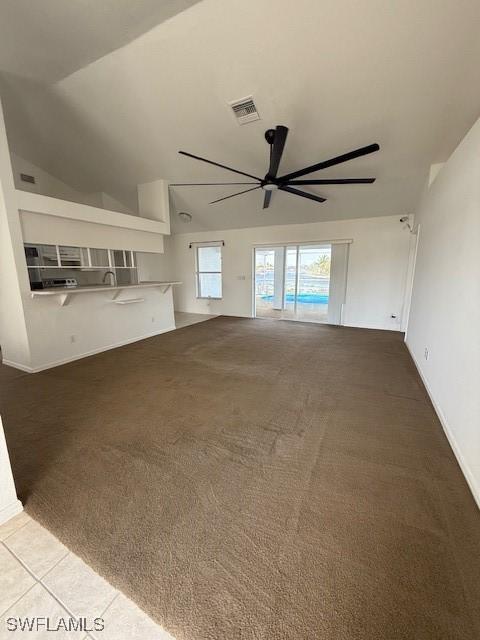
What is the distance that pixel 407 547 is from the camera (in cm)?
135

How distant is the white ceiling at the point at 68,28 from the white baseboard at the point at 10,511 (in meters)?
4.03

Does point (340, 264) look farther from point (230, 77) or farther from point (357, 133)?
point (230, 77)

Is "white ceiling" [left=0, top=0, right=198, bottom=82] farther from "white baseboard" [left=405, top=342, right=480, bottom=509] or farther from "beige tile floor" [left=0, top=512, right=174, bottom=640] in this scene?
"white baseboard" [left=405, top=342, right=480, bottom=509]

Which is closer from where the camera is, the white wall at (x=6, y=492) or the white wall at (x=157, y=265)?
the white wall at (x=6, y=492)

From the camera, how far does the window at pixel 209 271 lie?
7.86m

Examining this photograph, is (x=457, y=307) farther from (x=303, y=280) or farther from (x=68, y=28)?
(x=303, y=280)

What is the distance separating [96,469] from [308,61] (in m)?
4.26

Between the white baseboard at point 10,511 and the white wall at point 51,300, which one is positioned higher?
the white wall at point 51,300

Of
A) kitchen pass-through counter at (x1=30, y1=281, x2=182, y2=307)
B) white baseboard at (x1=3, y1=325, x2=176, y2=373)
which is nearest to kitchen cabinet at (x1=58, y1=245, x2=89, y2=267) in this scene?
kitchen pass-through counter at (x1=30, y1=281, x2=182, y2=307)

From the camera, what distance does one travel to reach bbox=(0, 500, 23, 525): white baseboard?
148 cm

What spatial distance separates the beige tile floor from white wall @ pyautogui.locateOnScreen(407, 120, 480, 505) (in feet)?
6.59

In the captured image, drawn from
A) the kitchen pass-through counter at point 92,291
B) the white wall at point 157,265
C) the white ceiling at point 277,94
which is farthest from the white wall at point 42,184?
the kitchen pass-through counter at point 92,291

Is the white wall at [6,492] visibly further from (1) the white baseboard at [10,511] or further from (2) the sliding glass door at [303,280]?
(2) the sliding glass door at [303,280]

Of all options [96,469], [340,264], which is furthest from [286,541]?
[340,264]
